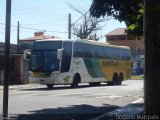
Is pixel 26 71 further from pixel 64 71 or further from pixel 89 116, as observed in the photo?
pixel 89 116

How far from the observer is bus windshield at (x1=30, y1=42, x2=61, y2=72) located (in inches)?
1269

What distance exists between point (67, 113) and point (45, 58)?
16989 millimetres

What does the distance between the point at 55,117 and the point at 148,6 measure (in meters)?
6.47

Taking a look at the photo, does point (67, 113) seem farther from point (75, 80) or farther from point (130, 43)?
point (130, 43)

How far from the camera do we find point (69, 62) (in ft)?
108

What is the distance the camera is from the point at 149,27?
9.26 meters

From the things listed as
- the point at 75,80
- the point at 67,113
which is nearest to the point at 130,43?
the point at 75,80

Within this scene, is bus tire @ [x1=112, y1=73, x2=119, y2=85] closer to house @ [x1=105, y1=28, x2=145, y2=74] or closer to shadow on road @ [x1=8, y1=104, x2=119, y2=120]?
shadow on road @ [x1=8, y1=104, x2=119, y2=120]

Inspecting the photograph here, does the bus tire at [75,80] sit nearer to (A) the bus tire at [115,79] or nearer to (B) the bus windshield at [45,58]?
(B) the bus windshield at [45,58]

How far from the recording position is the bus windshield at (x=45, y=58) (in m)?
32.2

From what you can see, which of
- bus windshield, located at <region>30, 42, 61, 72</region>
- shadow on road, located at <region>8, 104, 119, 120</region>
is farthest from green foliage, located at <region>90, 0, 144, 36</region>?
bus windshield, located at <region>30, 42, 61, 72</region>

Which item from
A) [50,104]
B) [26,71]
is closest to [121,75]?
[26,71]

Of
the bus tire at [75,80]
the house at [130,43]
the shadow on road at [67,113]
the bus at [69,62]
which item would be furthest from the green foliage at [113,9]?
the house at [130,43]

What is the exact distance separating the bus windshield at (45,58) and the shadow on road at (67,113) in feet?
46.9
